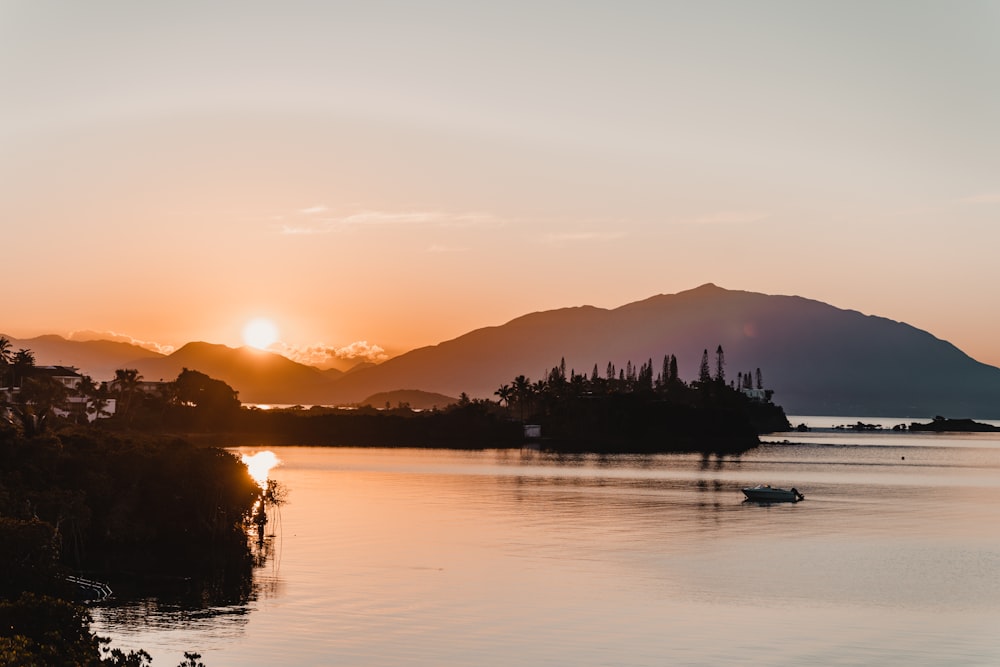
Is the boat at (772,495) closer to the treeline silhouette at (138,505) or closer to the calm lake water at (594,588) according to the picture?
the calm lake water at (594,588)

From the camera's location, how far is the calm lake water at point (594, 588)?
182 ft

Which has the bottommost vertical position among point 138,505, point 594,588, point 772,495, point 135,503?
point 594,588

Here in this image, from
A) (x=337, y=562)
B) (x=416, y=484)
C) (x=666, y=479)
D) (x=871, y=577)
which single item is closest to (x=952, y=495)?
(x=666, y=479)

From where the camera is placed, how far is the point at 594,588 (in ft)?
239

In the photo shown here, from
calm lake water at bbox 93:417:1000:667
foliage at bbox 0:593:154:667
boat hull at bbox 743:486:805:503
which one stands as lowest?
calm lake water at bbox 93:417:1000:667

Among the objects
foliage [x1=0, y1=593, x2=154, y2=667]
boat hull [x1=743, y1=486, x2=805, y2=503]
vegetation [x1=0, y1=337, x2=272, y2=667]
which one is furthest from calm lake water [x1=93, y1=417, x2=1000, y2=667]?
foliage [x1=0, y1=593, x2=154, y2=667]

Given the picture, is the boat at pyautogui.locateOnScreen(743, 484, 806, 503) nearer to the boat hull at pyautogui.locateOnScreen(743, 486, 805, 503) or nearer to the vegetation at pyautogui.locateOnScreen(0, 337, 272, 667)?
the boat hull at pyautogui.locateOnScreen(743, 486, 805, 503)

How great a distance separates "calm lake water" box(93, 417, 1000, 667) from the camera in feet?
182

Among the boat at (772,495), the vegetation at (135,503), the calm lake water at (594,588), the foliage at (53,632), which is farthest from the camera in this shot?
the boat at (772,495)

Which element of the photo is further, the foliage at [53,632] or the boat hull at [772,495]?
the boat hull at [772,495]

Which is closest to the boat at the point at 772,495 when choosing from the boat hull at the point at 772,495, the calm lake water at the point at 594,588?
the boat hull at the point at 772,495

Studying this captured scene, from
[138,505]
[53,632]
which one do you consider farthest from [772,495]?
[53,632]

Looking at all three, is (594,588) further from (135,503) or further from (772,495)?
(772,495)

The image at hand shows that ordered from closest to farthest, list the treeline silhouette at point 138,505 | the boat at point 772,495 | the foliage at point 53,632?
the foliage at point 53,632
the treeline silhouette at point 138,505
the boat at point 772,495
